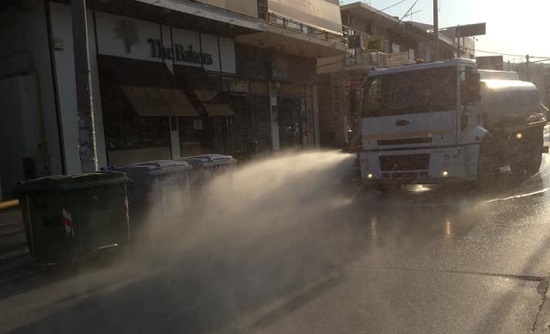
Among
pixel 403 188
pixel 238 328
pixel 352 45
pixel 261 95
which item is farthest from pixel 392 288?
pixel 352 45

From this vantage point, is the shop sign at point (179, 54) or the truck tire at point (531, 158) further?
the shop sign at point (179, 54)

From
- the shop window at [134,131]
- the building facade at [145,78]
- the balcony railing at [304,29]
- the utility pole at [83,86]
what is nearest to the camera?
the utility pole at [83,86]

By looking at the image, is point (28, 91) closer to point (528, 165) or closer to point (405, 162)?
point (405, 162)

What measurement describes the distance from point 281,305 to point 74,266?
3.37 m

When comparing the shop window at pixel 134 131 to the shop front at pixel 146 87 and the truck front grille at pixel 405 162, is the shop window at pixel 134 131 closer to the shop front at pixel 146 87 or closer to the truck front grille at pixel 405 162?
the shop front at pixel 146 87

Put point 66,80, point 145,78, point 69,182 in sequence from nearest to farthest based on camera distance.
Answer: point 69,182 < point 66,80 < point 145,78

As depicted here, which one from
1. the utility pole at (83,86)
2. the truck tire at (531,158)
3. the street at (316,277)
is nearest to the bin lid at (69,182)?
the street at (316,277)

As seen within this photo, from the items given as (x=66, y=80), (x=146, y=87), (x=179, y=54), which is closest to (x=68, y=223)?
(x=66, y=80)

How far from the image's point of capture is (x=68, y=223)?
21.0 feet

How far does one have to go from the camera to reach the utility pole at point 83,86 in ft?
28.2

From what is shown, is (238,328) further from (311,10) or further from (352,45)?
(352,45)

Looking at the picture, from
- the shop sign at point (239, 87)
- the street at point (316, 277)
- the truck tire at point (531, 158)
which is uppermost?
the shop sign at point (239, 87)

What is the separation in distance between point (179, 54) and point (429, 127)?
343 inches

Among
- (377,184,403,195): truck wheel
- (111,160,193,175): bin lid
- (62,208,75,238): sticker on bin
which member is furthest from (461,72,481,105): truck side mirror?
(62,208,75,238): sticker on bin
